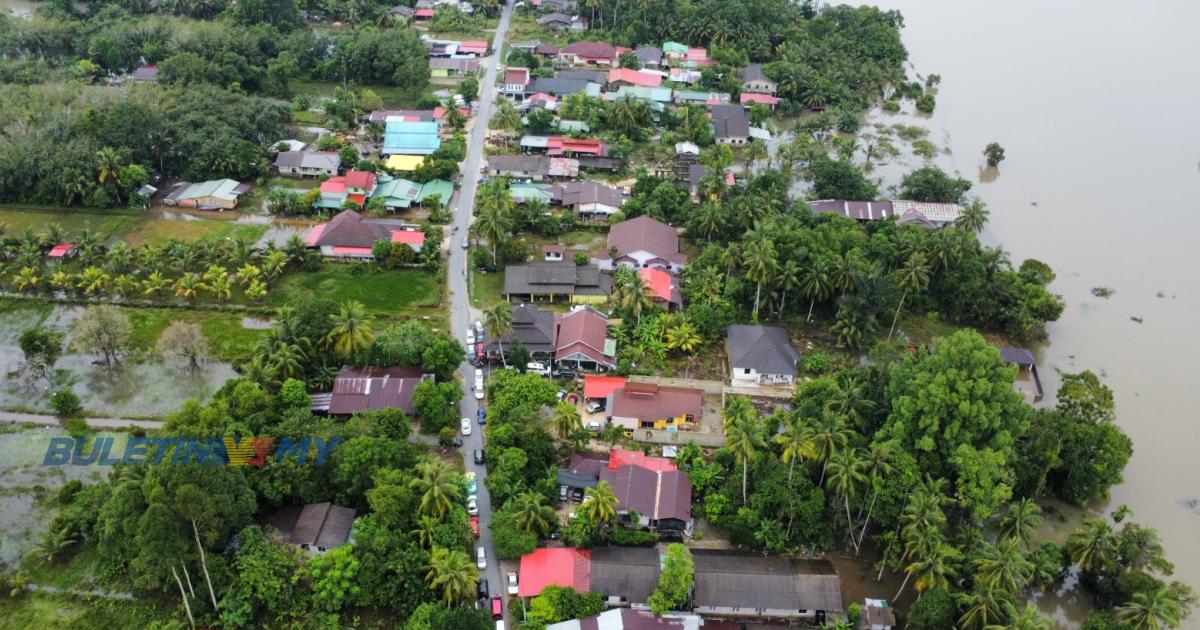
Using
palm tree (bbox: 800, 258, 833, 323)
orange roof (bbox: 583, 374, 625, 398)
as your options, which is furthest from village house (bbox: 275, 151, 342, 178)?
palm tree (bbox: 800, 258, 833, 323)

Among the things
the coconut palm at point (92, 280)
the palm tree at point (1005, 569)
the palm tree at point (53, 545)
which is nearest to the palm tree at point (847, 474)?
the palm tree at point (1005, 569)

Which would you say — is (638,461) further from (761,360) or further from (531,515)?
(761,360)

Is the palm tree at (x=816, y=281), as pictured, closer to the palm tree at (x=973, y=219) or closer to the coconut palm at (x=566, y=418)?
the palm tree at (x=973, y=219)

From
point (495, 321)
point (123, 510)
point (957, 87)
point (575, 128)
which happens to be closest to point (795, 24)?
point (957, 87)

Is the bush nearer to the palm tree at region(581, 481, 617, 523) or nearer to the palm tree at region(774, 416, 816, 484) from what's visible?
the palm tree at region(581, 481, 617, 523)

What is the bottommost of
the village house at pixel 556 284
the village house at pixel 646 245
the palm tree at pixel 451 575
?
the palm tree at pixel 451 575

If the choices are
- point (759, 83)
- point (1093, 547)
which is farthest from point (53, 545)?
point (759, 83)
